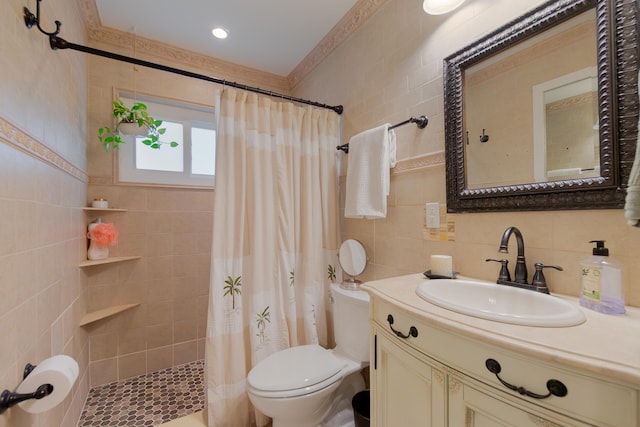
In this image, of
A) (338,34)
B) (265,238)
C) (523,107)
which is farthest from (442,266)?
(338,34)

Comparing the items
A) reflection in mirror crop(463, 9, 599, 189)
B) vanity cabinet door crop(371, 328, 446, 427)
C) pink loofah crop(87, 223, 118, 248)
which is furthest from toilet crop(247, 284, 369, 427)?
pink loofah crop(87, 223, 118, 248)

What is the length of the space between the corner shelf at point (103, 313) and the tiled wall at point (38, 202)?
128 mm

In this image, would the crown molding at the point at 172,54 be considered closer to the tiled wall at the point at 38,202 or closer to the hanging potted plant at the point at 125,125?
the tiled wall at the point at 38,202

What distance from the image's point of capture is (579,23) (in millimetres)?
844

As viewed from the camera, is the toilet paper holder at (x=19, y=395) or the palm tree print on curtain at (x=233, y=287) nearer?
the toilet paper holder at (x=19, y=395)

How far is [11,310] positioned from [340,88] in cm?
206

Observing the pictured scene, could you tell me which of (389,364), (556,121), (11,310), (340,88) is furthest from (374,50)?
(11,310)

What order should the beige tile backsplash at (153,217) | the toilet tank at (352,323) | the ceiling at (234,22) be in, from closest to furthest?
the beige tile backsplash at (153,217)
the toilet tank at (352,323)
the ceiling at (234,22)

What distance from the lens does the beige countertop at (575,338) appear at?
47cm

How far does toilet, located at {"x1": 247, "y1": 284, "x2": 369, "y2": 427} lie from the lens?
1.19 metres

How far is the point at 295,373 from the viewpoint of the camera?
1289 millimetres

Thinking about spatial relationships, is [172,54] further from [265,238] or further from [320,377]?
[320,377]

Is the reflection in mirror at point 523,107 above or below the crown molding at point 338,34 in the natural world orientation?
below

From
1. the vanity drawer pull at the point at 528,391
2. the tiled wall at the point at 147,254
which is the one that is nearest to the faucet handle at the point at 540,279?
the vanity drawer pull at the point at 528,391
